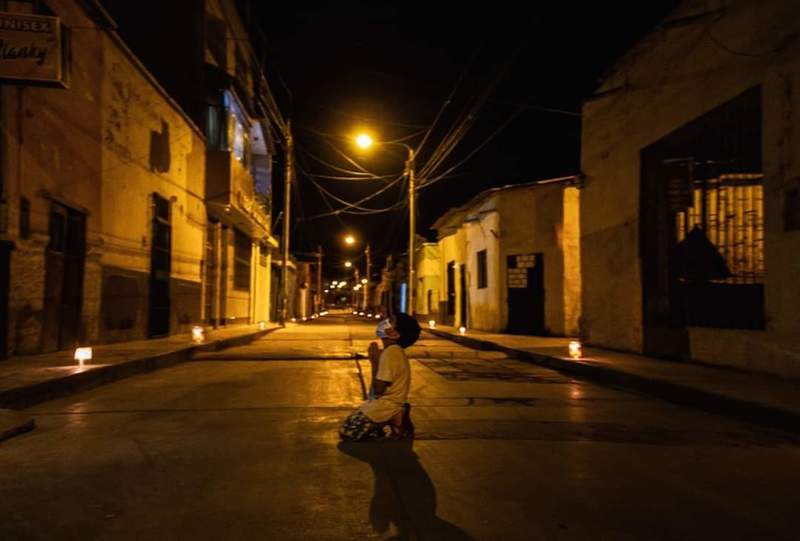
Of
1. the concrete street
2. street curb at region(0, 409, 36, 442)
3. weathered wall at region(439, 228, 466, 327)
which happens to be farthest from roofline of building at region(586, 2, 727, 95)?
weathered wall at region(439, 228, 466, 327)

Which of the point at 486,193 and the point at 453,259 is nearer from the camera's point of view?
the point at 486,193

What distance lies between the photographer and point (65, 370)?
10.7 m

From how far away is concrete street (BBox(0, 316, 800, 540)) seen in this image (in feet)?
14.2

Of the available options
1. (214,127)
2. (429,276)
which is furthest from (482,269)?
(429,276)

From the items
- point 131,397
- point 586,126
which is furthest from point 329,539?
point 586,126

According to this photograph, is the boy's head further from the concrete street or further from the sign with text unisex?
the sign with text unisex

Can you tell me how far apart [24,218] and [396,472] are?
31.9 feet

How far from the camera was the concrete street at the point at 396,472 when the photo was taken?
432cm

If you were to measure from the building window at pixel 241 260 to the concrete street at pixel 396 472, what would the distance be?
21990mm

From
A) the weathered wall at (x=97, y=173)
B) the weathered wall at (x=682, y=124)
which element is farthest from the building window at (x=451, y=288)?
the weathered wall at (x=682, y=124)

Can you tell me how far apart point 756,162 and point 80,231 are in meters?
13.4

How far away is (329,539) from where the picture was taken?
405cm

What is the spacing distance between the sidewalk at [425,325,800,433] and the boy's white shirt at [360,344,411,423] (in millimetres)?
4338

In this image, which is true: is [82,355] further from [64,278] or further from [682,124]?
[682,124]
